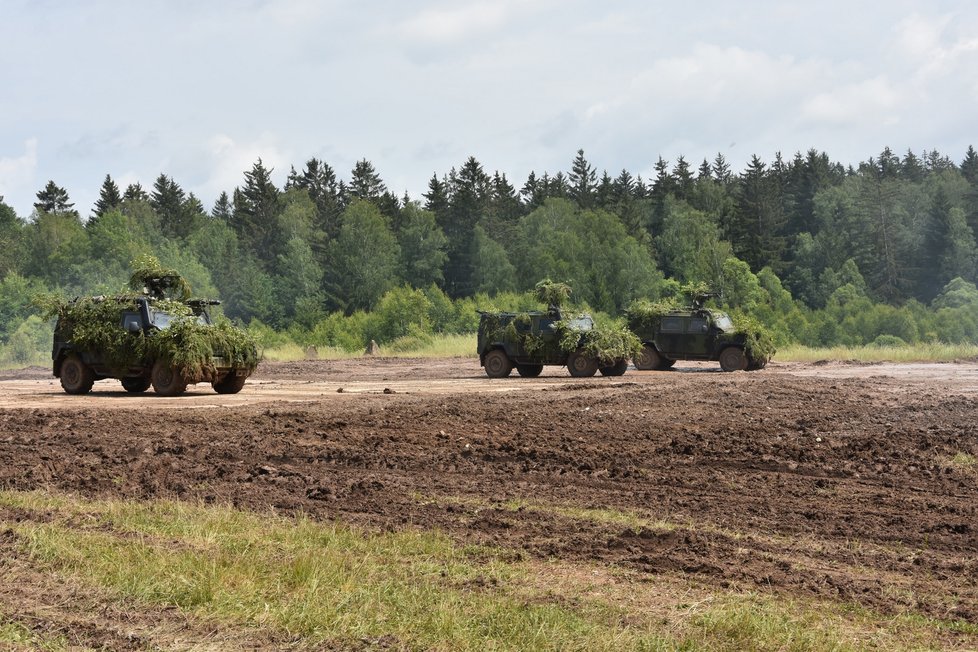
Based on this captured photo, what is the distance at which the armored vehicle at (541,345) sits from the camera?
29047 mm

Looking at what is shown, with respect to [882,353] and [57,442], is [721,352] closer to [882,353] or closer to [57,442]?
[882,353]

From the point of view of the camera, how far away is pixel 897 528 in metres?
8.71

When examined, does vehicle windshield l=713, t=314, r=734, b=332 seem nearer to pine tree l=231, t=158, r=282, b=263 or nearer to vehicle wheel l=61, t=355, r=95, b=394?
vehicle wheel l=61, t=355, r=95, b=394

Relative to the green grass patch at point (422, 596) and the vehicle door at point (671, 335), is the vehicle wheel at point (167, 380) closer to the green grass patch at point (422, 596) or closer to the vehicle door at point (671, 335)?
the green grass patch at point (422, 596)

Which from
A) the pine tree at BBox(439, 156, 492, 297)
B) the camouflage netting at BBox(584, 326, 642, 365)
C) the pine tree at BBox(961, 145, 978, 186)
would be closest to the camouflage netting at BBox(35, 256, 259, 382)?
the camouflage netting at BBox(584, 326, 642, 365)

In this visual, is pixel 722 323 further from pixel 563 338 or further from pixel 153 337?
pixel 153 337

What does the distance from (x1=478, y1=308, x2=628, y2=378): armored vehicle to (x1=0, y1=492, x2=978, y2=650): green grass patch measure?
21.0 metres

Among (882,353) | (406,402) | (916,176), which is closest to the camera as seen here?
(406,402)

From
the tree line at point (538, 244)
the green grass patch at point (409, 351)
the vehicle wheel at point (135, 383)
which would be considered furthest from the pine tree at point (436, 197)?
the vehicle wheel at point (135, 383)

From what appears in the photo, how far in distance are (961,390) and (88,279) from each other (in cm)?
5682

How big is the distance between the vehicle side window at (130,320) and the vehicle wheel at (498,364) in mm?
10784

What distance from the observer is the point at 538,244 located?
87562 mm

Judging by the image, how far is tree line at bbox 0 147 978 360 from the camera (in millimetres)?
75625

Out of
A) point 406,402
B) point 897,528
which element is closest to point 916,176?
point 406,402
